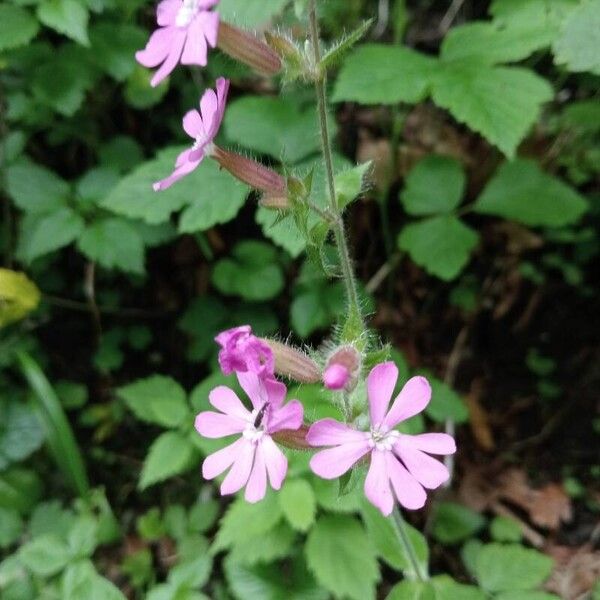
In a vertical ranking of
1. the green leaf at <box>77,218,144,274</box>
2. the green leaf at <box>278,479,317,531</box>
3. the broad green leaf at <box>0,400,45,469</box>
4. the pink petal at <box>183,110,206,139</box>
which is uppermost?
the pink petal at <box>183,110,206,139</box>

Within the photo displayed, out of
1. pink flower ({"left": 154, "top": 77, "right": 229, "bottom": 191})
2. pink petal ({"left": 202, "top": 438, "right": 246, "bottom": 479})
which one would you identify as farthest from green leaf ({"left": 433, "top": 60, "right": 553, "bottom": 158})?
pink petal ({"left": 202, "top": 438, "right": 246, "bottom": 479})

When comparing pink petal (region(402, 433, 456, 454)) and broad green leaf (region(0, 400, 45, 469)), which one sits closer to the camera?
pink petal (region(402, 433, 456, 454))

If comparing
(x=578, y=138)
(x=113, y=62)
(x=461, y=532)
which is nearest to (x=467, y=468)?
(x=461, y=532)

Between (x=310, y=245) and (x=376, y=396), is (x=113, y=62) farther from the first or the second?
(x=376, y=396)

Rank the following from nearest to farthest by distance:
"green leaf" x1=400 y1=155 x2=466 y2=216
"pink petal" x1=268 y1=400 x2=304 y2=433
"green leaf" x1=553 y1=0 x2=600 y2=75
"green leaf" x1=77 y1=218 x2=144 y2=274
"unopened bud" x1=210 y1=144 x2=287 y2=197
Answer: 1. "pink petal" x1=268 y1=400 x2=304 y2=433
2. "unopened bud" x1=210 y1=144 x2=287 y2=197
3. "green leaf" x1=553 y1=0 x2=600 y2=75
4. "green leaf" x1=77 y1=218 x2=144 y2=274
5. "green leaf" x1=400 y1=155 x2=466 y2=216

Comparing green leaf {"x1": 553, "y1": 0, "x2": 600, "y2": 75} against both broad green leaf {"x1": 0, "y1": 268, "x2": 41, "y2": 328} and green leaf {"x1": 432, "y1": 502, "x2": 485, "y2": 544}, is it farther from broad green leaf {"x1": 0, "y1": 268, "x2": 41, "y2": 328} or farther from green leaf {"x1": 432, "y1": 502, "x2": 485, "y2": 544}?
broad green leaf {"x1": 0, "y1": 268, "x2": 41, "y2": 328}

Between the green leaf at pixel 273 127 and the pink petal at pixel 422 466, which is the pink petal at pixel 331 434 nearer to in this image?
the pink petal at pixel 422 466
